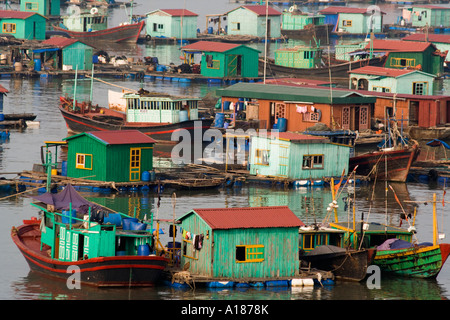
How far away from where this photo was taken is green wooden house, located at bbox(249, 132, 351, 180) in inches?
2283

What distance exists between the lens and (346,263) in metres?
40.7

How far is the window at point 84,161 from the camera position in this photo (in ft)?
182

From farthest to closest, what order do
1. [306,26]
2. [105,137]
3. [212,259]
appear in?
[306,26]
[105,137]
[212,259]

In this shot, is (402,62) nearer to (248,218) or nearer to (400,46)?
(400,46)

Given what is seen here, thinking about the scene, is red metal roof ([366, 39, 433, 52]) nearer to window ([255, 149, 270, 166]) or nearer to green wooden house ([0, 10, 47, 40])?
green wooden house ([0, 10, 47, 40])

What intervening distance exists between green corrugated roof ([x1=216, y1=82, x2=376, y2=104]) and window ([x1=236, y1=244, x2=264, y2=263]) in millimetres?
30403

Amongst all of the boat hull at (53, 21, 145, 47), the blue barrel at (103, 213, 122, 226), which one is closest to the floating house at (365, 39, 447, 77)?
the boat hull at (53, 21, 145, 47)

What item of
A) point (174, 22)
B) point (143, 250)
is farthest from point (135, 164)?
point (174, 22)

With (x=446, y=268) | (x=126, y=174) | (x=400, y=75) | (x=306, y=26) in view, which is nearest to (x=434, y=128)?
(x=400, y=75)

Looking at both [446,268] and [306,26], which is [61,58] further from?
[446,268]

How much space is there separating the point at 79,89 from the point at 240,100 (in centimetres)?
2740

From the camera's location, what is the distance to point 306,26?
457 feet

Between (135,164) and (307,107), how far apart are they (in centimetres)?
1663

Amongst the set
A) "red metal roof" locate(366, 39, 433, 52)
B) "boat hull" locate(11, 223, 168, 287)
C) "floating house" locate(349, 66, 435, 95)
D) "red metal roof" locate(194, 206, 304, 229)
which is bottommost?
"boat hull" locate(11, 223, 168, 287)
